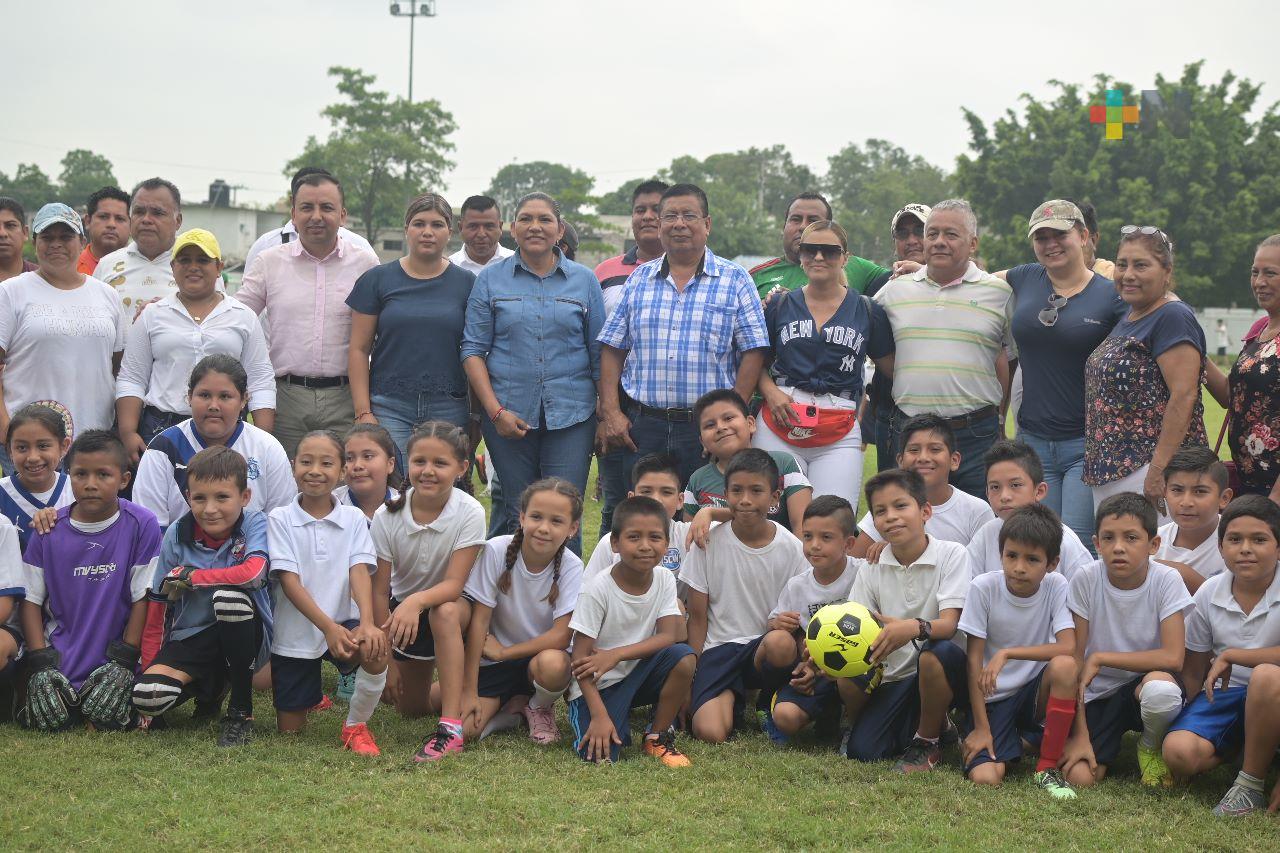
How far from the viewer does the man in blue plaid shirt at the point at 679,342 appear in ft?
21.7

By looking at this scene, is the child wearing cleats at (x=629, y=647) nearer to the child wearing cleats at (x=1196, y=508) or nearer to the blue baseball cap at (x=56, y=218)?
the child wearing cleats at (x=1196, y=508)

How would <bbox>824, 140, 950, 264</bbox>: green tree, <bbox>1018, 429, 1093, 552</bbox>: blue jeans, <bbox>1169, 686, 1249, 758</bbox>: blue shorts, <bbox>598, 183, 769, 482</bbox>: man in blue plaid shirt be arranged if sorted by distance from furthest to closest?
<bbox>824, 140, 950, 264</bbox>: green tree → <bbox>598, 183, 769, 482</bbox>: man in blue plaid shirt → <bbox>1018, 429, 1093, 552</bbox>: blue jeans → <bbox>1169, 686, 1249, 758</bbox>: blue shorts

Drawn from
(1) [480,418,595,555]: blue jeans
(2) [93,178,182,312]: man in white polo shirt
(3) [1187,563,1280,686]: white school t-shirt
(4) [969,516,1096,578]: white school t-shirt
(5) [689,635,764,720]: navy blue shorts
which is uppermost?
(2) [93,178,182,312]: man in white polo shirt

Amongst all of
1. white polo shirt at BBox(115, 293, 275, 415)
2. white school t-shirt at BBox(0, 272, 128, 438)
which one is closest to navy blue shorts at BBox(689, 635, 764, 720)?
white polo shirt at BBox(115, 293, 275, 415)

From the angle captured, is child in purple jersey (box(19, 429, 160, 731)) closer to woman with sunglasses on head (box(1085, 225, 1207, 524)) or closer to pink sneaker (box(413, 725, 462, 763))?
pink sneaker (box(413, 725, 462, 763))

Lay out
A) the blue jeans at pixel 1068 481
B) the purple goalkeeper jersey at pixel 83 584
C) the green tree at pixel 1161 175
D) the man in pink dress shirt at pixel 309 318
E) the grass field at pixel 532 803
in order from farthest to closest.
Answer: the green tree at pixel 1161 175
the man in pink dress shirt at pixel 309 318
the blue jeans at pixel 1068 481
the purple goalkeeper jersey at pixel 83 584
the grass field at pixel 532 803

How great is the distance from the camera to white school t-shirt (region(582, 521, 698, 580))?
222 inches

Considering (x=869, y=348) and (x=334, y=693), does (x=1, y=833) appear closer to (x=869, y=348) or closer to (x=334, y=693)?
(x=334, y=693)

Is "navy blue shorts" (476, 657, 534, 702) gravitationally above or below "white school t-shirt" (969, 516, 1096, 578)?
below

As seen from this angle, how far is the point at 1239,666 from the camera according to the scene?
16.3ft

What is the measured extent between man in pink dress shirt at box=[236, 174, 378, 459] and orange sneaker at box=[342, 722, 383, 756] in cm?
210

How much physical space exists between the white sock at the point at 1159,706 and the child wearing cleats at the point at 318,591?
307 cm

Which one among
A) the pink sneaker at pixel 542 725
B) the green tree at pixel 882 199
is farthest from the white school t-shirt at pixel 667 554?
the green tree at pixel 882 199

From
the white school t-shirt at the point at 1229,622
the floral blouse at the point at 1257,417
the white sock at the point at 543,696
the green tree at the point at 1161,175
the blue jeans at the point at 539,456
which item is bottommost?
the white sock at the point at 543,696
